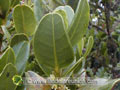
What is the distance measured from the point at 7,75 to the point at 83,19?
0.86 ft


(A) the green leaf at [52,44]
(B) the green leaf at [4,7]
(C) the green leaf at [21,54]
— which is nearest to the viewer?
(A) the green leaf at [52,44]

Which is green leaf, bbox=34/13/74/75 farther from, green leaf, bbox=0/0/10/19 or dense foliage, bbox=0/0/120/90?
green leaf, bbox=0/0/10/19

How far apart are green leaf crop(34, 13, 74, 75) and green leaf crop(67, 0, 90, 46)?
6 cm

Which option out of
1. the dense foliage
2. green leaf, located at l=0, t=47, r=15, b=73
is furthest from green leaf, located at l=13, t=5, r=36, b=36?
green leaf, located at l=0, t=47, r=15, b=73

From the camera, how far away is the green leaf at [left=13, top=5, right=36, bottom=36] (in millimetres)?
716

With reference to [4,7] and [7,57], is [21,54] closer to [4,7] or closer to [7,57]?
[7,57]

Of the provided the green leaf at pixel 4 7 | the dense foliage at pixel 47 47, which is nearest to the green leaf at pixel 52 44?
the dense foliage at pixel 47 47

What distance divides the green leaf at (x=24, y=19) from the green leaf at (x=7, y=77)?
0.59 ft

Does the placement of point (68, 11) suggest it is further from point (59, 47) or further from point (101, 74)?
point (101, 74)

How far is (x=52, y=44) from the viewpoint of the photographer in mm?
573

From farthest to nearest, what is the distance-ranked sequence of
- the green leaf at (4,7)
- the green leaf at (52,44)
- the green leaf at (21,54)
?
1. the green leaf at (4,7)
2. the green leaf at (21,54)
3. the green leaf at (52,44)

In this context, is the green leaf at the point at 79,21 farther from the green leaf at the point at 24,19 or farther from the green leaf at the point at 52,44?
the green leaf at the point at 24,19

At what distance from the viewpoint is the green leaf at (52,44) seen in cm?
55

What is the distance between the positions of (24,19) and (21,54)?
0.12m
